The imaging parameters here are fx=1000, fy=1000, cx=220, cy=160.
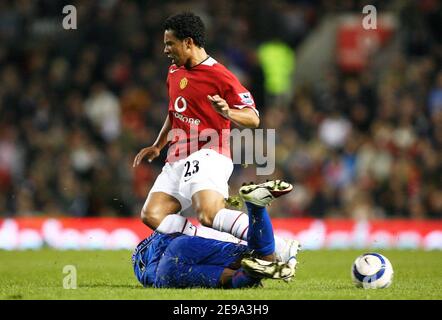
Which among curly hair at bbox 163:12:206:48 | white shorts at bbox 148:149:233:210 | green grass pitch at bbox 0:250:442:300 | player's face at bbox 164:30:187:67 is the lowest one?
green grass pitch at bbox 0:250:442:300

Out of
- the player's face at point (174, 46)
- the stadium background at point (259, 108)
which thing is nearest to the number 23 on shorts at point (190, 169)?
the player's face at point (174, 46)

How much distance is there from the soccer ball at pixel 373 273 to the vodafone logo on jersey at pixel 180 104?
2134 millimetres

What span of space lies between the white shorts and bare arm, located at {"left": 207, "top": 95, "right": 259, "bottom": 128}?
1.60ft

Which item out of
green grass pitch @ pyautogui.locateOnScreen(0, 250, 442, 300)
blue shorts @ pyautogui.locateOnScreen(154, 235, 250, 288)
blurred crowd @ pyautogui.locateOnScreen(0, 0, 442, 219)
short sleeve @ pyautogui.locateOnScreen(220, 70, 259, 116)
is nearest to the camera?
green grass pitch @ pyautogui.locateOnScreen(0, 250, 442, 300)

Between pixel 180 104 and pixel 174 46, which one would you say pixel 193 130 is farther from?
pixel 174 46

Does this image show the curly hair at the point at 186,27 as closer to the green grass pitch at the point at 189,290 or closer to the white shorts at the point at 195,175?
the white shorts at the point at 195,175

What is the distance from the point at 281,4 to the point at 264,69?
151cm

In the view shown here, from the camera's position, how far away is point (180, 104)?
877 centimetres

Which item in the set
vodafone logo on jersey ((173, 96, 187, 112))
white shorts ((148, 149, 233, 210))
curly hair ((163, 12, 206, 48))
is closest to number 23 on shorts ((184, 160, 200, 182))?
white shorts ((148, 149, 233, 210))

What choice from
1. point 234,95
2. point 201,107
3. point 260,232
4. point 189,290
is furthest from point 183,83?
point 189,290

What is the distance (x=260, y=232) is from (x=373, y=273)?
3.22 ft

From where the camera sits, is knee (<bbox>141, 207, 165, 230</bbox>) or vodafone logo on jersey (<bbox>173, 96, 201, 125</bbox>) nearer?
knee (<bbox>141, 207, 165, 230</bbox>)

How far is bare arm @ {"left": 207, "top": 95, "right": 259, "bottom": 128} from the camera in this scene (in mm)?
7582

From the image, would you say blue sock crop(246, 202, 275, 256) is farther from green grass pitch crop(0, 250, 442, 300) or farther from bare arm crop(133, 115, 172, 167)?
bare arm crop(133, 115, 172, 167)
